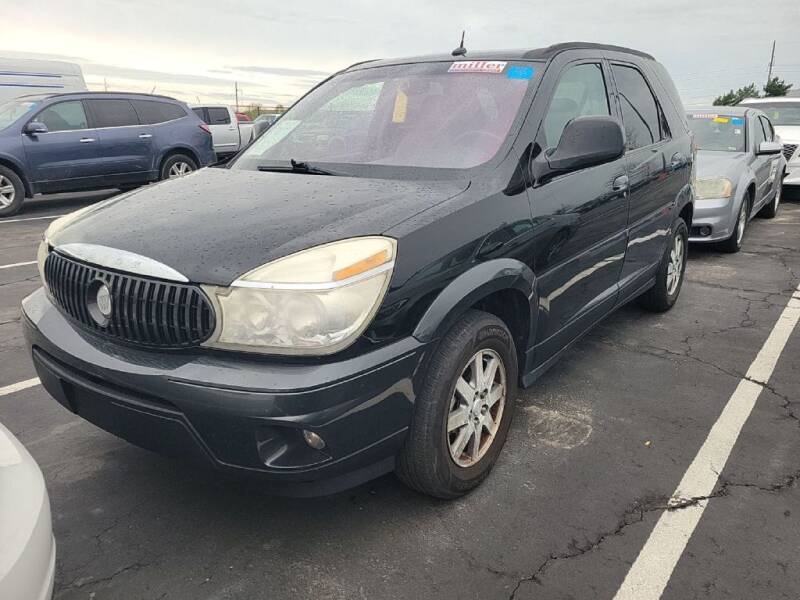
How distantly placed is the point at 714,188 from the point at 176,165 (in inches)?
351

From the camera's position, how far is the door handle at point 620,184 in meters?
3.51

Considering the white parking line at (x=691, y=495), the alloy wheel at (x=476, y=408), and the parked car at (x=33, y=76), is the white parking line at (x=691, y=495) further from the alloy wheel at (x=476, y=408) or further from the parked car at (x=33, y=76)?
the parked car at (x=33, y=76)

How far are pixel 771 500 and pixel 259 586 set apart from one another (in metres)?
2.02

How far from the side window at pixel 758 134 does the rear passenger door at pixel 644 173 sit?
4.18 metres

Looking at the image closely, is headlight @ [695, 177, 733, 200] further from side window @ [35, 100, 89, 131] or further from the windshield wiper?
side window @ [35, 100, 89, 131]

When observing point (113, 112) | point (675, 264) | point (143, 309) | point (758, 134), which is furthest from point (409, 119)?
point (113, 112)

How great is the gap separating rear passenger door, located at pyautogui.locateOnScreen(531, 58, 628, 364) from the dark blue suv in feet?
27.5

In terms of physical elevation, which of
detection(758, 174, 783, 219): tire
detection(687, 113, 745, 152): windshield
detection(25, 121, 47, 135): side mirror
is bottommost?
detection(758, 174, 783, 219): tire

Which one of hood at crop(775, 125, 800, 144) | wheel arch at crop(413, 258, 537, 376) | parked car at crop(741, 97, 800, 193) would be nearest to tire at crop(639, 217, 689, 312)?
wheel arch at crop(413, 258, 537, 376)

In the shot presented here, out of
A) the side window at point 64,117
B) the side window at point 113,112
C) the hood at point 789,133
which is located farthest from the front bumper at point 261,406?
the hood at point 789,133

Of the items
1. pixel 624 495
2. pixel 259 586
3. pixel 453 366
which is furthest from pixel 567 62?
pixel 259 586

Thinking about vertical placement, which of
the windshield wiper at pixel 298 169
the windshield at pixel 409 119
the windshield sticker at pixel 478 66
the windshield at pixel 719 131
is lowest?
the windshield at pixel 719 131

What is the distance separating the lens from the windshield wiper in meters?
2.98

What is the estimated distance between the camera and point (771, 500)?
2.67 metres
